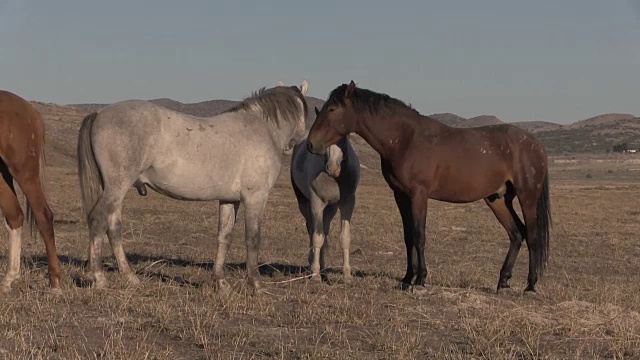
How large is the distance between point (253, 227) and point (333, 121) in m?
1.64

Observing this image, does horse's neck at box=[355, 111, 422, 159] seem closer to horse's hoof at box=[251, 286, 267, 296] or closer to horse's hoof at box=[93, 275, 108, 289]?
horse's hoof at box=[251, 286, 267, 296]

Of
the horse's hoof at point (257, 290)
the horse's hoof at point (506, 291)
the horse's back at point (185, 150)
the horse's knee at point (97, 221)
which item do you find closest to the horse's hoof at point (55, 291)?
the horse's knee at point (97, 221)

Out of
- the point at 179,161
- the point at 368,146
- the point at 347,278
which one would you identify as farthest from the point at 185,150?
the point at 368,146

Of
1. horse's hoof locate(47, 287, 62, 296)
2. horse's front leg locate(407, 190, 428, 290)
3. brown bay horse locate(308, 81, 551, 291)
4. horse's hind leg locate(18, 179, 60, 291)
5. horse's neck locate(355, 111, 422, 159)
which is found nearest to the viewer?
horse's hoof locate(47, 287, 62, 296)

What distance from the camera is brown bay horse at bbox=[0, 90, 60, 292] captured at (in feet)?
24.8

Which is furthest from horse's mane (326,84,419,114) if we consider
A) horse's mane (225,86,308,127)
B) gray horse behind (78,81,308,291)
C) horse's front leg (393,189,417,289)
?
horse's front leg (393,189,417,289)

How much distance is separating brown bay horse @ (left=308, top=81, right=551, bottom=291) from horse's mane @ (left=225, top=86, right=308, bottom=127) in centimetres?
34

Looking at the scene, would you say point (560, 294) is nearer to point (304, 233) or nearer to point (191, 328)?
point (191, 328)

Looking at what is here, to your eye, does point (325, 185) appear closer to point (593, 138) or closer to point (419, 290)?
point (419, 290)

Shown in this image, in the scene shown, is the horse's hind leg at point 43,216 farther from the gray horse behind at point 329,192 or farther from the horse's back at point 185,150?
the gray horse behind at point 329,192

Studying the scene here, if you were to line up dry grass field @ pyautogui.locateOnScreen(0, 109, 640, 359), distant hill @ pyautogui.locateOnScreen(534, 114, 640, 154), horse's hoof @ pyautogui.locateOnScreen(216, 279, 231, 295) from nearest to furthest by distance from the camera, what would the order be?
1. dry grass field @ pyautogui.locateOnScreen(0, 109, 640, 359)
2. horse's hoof @ pyautogui.locateOnScreen(216, 279, 231, 295)
3. distant hill @ pyautogui.locateOnScreen(534, 114, 640, 154)

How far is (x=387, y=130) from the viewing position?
31.2ft

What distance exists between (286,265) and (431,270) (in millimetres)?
2136

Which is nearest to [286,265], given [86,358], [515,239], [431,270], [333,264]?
[333,264]
